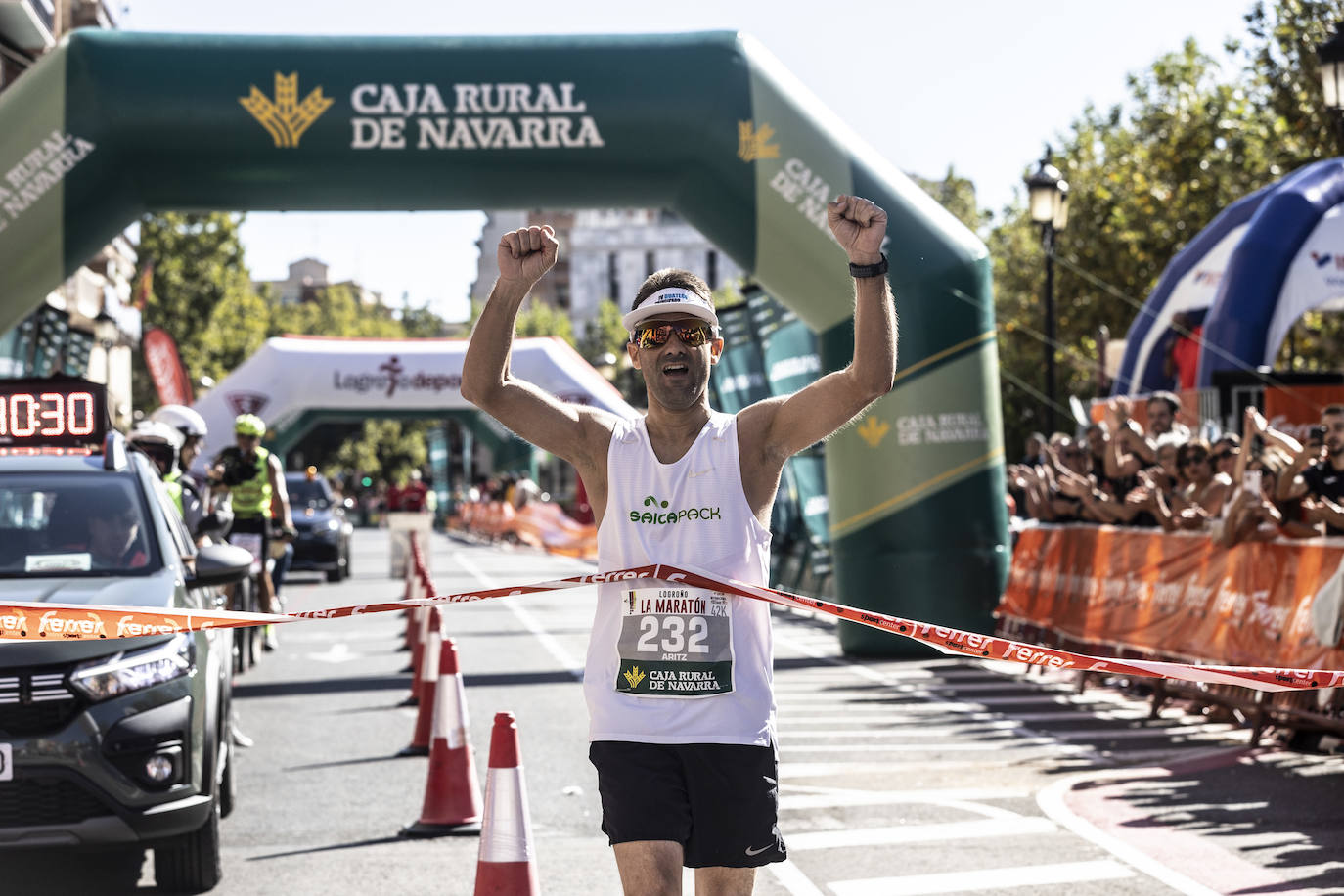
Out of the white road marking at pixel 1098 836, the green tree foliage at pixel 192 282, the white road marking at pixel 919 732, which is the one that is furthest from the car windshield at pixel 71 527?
the green tree foliage at pixel 192 282

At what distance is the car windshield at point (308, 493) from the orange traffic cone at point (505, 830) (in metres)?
25.2

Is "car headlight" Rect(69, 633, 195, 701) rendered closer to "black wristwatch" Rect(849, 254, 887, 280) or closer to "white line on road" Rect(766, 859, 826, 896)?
"white line on road" Rect(766, 859, 826, 896)

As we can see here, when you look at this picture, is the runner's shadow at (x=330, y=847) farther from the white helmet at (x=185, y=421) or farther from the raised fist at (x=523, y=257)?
the white helmet at (x=185, y=421)

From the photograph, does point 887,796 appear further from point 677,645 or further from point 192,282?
point 192,282

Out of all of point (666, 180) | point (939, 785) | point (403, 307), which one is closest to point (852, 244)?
point (939, 785)

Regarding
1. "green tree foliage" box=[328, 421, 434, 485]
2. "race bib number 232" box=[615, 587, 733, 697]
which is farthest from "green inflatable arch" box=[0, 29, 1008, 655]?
"green tree foliage" box=[328, 421, 434, 485]

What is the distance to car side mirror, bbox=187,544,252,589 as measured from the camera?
7.23m

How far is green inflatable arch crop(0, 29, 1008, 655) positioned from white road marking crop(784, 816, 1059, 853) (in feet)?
22.5

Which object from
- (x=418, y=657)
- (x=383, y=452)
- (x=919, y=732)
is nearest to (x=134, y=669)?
(x=919, y=732)

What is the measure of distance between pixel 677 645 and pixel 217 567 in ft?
11.7

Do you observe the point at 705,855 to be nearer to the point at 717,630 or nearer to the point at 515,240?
the point at 717,630

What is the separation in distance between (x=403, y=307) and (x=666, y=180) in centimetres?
14126

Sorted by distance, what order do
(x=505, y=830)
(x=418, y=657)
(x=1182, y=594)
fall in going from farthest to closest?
(x=418, y=657), (x=1182, y=594), (x=505, y=830)

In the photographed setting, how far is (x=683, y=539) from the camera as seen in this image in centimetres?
421
